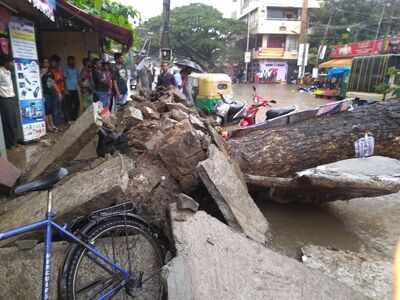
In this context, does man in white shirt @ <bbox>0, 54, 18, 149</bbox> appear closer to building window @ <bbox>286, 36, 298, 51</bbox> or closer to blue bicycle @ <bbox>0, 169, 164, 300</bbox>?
blue bicycle @ <bbox>0, 169, 164, 300</bbox>

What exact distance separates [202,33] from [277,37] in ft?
34.0

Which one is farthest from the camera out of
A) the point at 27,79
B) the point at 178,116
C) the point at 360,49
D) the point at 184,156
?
the point at 360,49

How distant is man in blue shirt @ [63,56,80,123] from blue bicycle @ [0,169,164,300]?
6.61 metres

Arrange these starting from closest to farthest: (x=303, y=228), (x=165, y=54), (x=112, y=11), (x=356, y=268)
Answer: (x=356, y=268) → (x=303, y=228) → (x=112, y=11) → (x=165, y=54)

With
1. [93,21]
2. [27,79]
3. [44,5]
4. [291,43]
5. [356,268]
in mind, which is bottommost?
[356,268]

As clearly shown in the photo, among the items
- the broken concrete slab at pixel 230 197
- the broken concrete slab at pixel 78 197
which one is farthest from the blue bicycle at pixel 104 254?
the broken concrete slab at pixel 230 197

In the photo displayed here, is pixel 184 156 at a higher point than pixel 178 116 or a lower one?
lower

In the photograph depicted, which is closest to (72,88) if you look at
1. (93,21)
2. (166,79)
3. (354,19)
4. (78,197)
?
(93,21)

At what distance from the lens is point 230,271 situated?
2.20m

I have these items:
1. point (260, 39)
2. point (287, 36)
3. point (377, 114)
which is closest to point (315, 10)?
point (287, 36)

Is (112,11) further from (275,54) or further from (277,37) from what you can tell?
(277,37)

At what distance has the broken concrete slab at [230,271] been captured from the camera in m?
2.03

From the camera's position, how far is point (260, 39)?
45.2 metres

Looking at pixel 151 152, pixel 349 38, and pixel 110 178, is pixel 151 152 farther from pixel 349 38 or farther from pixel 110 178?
pixel 349 38
